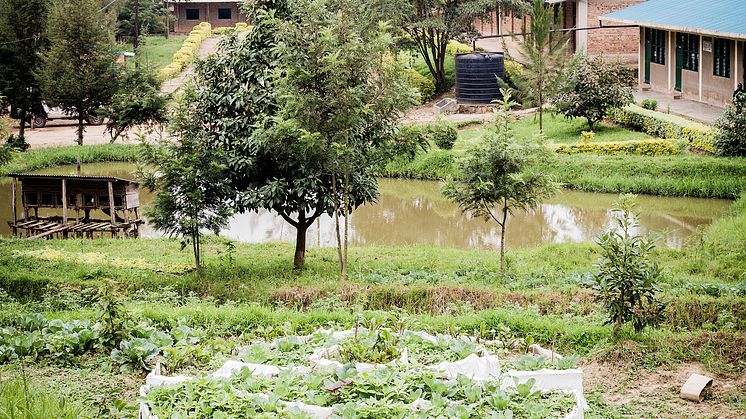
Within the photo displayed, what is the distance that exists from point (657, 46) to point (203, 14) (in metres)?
33.2

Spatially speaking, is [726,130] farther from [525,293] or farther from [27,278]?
[27,278]

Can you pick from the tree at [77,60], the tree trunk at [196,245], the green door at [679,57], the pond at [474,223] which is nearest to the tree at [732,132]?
the pond at [474,223]

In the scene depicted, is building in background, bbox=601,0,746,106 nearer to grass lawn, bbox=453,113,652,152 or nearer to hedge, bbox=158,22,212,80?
grass lawn, bbox=453,113,652,152

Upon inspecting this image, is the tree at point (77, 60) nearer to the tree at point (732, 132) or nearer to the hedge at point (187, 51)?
the hedge at point (187, 51)

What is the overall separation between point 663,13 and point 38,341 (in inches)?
1066

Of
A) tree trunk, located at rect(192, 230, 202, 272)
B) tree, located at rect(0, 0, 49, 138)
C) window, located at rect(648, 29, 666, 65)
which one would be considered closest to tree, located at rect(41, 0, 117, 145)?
tree, located at rect(0, 0, 49, 138)

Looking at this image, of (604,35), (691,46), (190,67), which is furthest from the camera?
(190,67)

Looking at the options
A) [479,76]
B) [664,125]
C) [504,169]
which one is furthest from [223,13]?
[504,169]

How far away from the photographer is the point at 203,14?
61594 mm

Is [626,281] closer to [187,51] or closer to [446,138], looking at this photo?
[446,138]

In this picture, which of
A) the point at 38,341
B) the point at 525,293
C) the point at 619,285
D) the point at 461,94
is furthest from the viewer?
the point at 461,94

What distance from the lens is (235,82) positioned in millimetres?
17297

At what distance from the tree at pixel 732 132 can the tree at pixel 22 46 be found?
67.6ft

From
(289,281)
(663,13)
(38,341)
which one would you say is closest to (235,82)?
(289,281)
